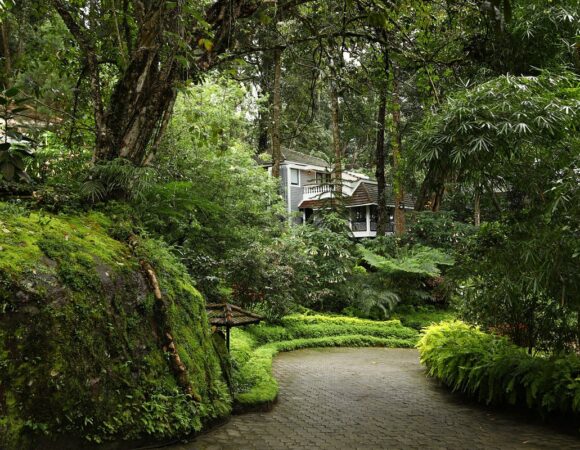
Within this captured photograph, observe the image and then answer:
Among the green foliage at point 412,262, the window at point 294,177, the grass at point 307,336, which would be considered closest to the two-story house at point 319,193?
the window at point 294,177

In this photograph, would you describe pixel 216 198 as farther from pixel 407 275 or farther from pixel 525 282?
pixel 525 282

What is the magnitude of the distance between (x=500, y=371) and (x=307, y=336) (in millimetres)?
7769

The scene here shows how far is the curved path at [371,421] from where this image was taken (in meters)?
5.34

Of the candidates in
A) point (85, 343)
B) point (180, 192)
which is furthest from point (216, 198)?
point (85, 343)

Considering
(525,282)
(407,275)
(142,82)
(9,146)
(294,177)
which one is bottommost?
(407,275)

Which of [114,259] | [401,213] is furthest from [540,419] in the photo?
[401,213]

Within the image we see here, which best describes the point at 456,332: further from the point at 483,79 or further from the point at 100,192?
the point at 100,192

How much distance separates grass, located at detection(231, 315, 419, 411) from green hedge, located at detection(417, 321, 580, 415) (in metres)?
3.01

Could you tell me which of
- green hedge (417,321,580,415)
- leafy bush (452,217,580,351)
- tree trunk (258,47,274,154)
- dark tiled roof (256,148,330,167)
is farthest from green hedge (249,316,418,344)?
dark tiled roof (256,148,330,167)

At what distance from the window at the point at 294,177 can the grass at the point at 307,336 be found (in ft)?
48.3

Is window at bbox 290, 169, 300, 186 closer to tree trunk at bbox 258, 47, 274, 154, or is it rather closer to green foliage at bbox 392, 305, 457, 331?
tree trunk at bbox 258, 47, 274, 154

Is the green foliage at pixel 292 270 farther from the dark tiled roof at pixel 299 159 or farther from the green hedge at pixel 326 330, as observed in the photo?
the dark tiled roof at pixel 299 159

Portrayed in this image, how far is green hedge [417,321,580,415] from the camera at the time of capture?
6320 millimetres

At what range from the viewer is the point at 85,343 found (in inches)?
162
